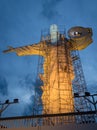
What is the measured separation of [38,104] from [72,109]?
4725mm

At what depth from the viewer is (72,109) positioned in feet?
77.2

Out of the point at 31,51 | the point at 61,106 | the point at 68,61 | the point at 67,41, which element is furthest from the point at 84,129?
the point at 31,51

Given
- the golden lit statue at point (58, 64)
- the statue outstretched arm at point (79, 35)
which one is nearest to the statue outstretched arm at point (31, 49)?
the golden lit statue at point (58, 64)

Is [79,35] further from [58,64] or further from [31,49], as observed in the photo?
[31,49]

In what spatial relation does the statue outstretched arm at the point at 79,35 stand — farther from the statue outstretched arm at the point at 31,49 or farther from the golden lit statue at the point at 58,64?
the statue outstretched arm at the point at 31,49

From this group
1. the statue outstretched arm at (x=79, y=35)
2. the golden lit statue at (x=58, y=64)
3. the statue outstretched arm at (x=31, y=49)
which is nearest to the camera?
the golden lit statue at (x=58, y=64)

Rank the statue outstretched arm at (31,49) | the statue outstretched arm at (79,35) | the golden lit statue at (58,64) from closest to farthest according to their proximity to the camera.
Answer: the golden lit statue at (58,64) → the statue outstretched arm at (79,35) → the statue outstretched arm at (31,49)

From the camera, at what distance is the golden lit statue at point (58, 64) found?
23.9 metres

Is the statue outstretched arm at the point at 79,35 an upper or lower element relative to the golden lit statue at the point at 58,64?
upper

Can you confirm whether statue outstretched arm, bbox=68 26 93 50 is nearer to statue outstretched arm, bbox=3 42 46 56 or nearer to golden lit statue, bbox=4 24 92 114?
golden lit statue, bbox=4 24 92 114

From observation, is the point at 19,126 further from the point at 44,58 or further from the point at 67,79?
the point at 44,58

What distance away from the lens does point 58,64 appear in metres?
26.2

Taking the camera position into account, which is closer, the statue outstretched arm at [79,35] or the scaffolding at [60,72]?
the scaffolding at [60,72]

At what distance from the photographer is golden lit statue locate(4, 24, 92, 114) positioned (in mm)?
23862
